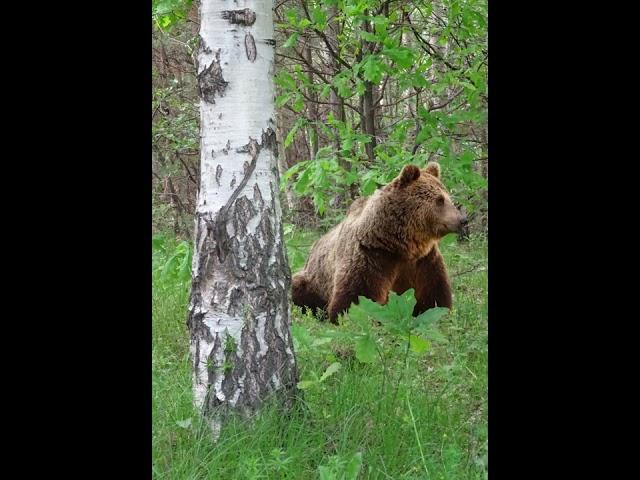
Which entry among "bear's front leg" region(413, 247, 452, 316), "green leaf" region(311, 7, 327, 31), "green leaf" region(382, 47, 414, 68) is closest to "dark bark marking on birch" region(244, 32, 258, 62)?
"green leaf" region(382, 47, 414, 68)

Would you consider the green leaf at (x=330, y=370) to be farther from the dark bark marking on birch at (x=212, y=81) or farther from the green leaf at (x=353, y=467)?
the dark bark marking on birch at (x=212, y=81)

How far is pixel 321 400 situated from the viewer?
3.25m

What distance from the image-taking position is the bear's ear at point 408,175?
5730mm

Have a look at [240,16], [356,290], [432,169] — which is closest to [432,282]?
[356,290]

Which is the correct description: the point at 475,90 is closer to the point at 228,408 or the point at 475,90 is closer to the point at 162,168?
the point at 228,408

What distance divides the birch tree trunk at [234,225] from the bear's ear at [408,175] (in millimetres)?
2862

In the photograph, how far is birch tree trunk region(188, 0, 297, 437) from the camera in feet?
9.84

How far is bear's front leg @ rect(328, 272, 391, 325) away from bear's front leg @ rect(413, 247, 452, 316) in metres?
0.38

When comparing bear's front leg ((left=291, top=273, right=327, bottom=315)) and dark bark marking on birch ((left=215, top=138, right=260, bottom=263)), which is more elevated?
dark bark marking on birch ((left=215, top=138, right=260, bottom=263))

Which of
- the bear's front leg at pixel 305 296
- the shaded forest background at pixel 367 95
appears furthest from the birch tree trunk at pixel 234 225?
the bear's front leg at pixel 305 296

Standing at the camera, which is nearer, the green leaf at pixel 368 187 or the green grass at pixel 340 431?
the green grass at pixel 340 431

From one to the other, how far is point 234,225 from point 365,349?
87 cm

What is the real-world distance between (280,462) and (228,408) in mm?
528

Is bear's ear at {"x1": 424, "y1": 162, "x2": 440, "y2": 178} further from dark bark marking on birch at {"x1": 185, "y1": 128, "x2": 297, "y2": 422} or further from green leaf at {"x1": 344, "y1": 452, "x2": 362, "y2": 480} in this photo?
green leaf at {"x1": 344, "y1": 452, "x2": 362, "y2": 480}
